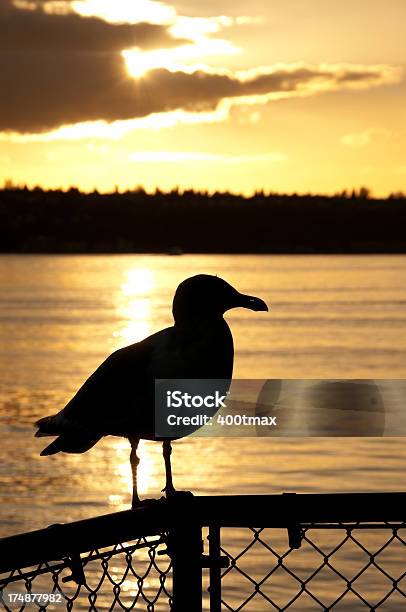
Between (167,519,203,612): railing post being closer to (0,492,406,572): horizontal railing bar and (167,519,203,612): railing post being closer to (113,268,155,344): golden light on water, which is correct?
(0,492,406,572): horizontal railing bar

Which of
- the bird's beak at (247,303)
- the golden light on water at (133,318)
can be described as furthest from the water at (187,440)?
the bird's beak at (247,303)

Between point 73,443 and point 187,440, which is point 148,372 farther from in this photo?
point 187,440

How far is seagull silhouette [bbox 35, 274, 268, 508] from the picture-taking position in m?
4.61

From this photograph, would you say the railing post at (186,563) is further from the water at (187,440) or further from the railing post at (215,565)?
the water at (187,440)

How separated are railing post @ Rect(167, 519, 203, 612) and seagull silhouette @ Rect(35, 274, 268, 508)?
9.6 inches

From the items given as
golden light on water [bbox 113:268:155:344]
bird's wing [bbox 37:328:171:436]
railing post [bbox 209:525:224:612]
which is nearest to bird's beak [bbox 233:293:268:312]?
bird's wing [bbox 37:328:171:436]

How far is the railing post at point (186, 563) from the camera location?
435 centimetres

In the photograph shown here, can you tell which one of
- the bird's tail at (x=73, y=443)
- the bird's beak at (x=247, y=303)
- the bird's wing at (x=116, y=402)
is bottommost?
the bird's tail at (x=73, y=443)

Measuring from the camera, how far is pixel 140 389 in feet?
15.3

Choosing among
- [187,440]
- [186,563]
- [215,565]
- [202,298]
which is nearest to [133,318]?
[187,440]

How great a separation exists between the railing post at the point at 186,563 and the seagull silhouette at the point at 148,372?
0.24m

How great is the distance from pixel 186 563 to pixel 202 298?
996 mm
